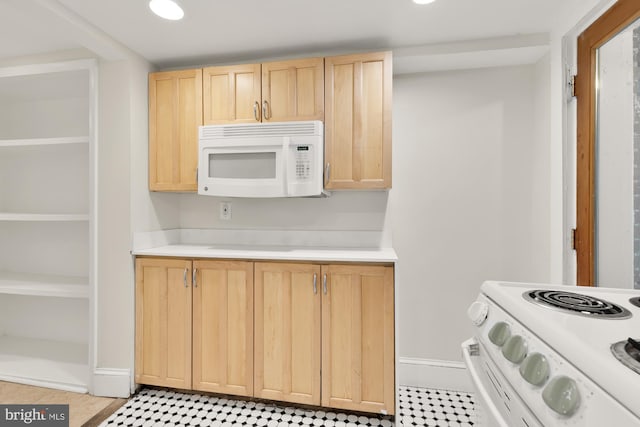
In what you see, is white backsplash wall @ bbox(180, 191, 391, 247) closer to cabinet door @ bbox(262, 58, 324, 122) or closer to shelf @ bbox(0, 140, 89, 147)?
cabinet door @ bbox(262, 58, 324, 122)

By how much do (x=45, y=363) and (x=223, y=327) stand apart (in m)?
1.46

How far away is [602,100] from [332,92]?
133 cm

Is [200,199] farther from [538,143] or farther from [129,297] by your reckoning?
[538,143]

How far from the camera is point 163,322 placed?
1953mm

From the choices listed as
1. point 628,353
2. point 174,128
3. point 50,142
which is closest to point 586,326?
point 628,353

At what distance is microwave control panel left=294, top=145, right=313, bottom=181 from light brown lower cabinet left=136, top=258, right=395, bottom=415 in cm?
52

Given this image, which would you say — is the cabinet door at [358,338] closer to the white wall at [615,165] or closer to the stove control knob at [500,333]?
the stove control knob at [500,333]

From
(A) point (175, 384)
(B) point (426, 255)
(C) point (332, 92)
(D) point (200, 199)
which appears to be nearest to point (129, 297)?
(A) point (175, 384)

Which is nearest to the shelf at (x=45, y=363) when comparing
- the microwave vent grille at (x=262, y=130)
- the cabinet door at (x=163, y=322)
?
the cabinet door at (x=163, y=322)

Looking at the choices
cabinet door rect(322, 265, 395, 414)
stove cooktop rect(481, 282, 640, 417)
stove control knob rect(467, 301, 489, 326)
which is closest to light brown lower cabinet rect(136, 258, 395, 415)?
cabinet door rect(322, 265, 395, 414)

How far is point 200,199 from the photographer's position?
243 centimetres

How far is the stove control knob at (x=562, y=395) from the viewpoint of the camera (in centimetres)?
54

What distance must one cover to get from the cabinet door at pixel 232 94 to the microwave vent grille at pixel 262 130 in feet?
0.31

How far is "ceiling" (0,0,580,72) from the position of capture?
159 cm
